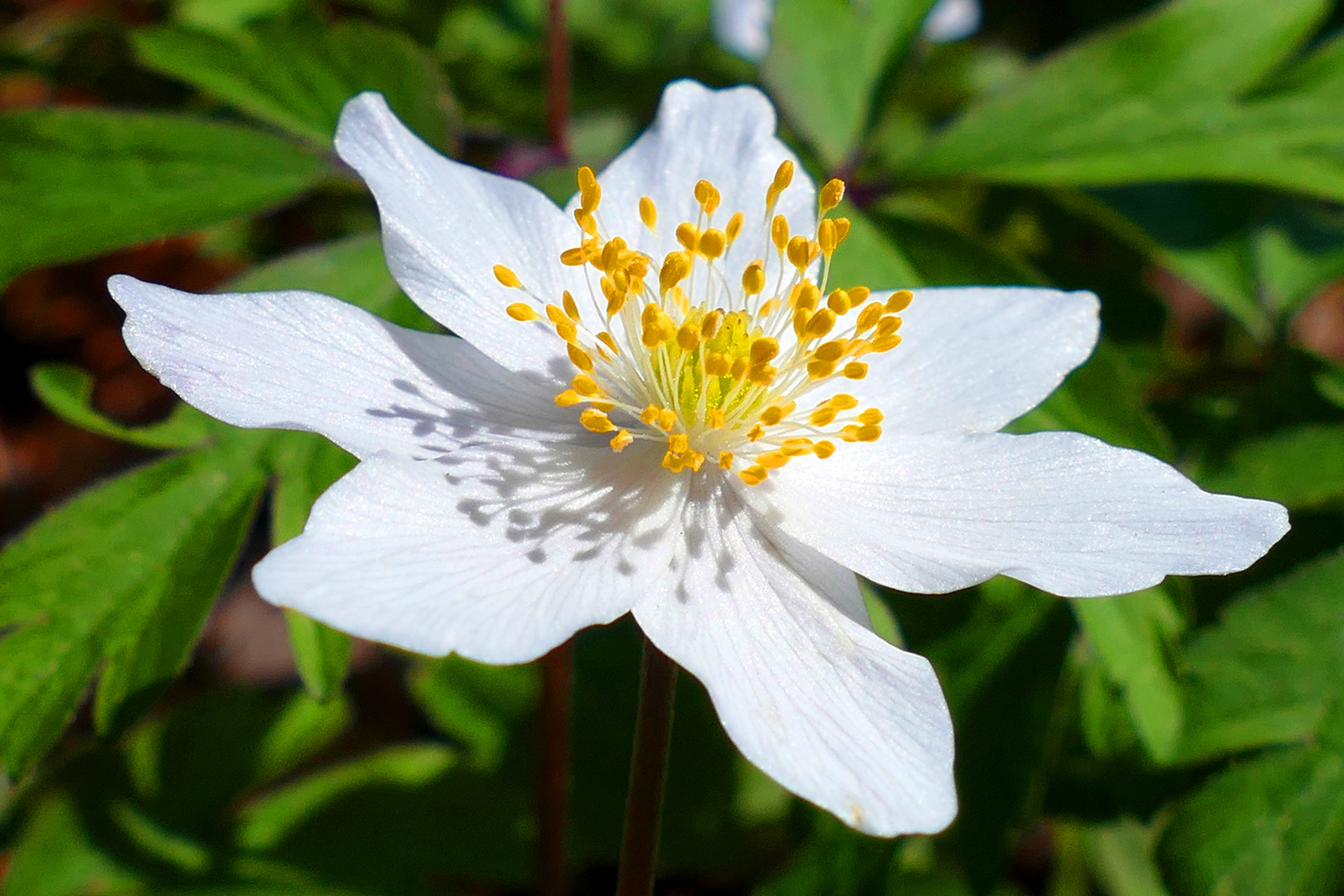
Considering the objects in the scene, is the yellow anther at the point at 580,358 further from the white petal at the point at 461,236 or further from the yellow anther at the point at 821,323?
the yellow anther at the point at 821,323

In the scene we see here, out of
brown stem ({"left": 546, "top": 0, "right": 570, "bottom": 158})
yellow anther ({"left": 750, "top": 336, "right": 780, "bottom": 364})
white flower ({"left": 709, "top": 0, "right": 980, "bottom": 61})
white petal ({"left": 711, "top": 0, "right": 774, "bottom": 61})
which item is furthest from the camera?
white flower ({"left": 709, "top": 0, "right": 980, "bottom": 61})

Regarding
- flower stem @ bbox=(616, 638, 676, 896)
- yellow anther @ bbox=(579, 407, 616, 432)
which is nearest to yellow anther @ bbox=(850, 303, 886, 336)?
yellow anther @ bbox=(579, 407, 616, 432)

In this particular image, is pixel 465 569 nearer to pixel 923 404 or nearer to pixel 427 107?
pixel 923 404

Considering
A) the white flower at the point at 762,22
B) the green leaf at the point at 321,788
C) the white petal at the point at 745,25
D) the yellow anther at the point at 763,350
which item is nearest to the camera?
the yellow anther at the point at 763,350

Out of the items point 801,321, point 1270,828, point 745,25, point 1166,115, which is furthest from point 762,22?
point 1270,828

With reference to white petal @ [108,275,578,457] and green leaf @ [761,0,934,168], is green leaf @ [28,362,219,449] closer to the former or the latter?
white petal @ [108,275,578,457]

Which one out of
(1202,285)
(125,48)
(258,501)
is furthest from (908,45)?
(125,48)

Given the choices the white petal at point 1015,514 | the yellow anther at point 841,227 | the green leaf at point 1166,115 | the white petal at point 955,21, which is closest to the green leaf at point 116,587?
the white petal at point 1015,514
